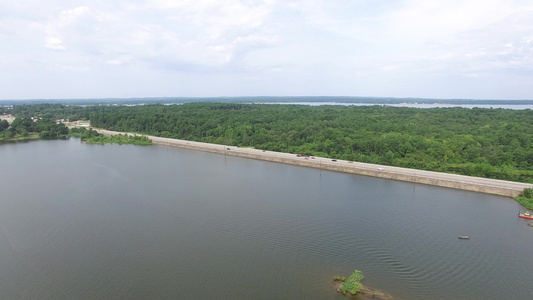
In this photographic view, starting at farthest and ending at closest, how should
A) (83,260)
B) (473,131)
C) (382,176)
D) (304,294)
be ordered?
1. (473,131)
2. (382,176)
3. (83,260)
4. (304,294)

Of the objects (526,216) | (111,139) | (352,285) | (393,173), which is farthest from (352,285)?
(111,139)

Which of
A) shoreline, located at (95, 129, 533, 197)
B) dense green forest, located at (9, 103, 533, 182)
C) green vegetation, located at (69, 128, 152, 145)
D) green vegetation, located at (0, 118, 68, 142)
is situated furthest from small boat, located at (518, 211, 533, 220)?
green vegetation, located at (0, 118, 68, 142)

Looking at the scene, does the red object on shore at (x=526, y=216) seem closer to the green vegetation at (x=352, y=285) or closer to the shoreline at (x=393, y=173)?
the shoreline at (x=393, y=173)

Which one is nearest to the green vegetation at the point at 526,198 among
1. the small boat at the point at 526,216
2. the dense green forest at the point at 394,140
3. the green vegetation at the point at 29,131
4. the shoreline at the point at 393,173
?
the shoreline at the point at 393,173

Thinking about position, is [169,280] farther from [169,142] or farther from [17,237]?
[169,142]

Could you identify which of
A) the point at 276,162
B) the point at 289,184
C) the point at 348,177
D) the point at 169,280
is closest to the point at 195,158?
the point at 276,162

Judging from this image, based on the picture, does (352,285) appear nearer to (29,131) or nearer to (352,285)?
(352,285)

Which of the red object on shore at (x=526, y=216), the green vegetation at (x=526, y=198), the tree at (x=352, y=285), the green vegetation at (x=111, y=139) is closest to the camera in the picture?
the tree at (x=352, y=285)
